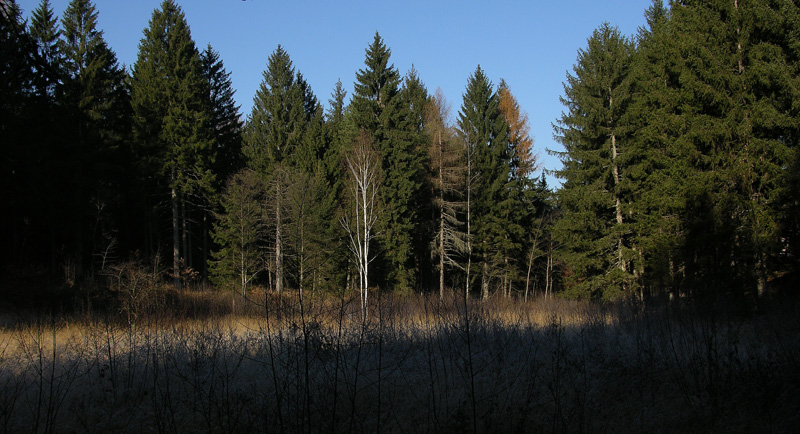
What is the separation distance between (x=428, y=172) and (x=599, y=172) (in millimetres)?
10590

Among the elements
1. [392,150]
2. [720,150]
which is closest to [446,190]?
[392,150]

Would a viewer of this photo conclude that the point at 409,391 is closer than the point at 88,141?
Yes

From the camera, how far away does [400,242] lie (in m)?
27.2

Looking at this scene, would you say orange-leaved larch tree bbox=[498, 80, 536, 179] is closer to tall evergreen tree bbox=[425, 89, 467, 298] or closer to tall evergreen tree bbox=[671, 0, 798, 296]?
tall evergreen tree bbox=[425, 89, 467, 298]

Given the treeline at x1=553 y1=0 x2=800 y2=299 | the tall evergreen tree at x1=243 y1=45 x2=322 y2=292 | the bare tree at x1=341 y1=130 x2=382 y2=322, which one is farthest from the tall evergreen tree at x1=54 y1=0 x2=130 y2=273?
the treeline at x1=553 y1=0 x2=800 y2=299

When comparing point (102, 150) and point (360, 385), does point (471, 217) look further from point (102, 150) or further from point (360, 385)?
point (360, 385)

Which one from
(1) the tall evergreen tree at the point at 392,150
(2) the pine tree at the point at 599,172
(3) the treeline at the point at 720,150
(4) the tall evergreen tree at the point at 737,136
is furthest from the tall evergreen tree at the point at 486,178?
(4) the tall evergreen tree at the point at 737,136

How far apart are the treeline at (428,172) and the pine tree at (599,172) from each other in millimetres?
112

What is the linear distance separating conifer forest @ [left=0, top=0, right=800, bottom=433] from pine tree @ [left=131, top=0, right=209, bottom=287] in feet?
0.61

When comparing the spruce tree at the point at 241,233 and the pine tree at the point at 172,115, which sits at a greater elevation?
the pine tree at the point at 172,115

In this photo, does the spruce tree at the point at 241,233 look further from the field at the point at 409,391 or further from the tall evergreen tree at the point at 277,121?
the field at the point at 409,391

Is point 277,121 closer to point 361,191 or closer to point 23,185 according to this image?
point 361,191

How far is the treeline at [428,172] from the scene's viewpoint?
1471cm

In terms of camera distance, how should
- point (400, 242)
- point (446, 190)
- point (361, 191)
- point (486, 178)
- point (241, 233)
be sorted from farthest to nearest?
point (486, 178) < point (446, 190) < point (400, 242) < point (241, 233) < point (361, 191)
